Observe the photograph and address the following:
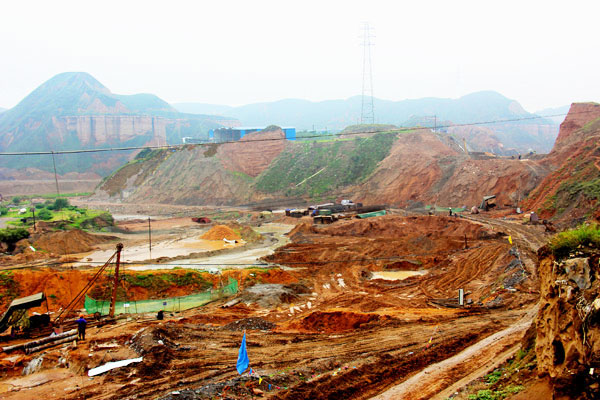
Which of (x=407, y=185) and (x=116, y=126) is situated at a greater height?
(x=116, y=126)

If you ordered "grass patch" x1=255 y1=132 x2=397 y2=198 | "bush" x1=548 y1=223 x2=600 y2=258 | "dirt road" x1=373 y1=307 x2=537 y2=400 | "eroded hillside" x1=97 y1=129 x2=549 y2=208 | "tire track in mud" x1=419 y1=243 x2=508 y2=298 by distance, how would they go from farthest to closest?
"grass patch" x1=255 y1=132 x2=397 y2=198, "eroded hillside" x1=97 y1=129 x2=549 y2=208, "tire track in mud" x1=419 y1=243 x2=508 y2=298, "dirt road" x1=373 y1=307 x2=537 y2=400, "bush" x1=548 y1=223 x2=600 y2=258

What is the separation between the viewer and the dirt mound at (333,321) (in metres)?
18.3

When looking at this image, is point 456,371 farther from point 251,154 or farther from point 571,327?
point 251,154

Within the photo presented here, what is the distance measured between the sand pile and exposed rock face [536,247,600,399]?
128ft

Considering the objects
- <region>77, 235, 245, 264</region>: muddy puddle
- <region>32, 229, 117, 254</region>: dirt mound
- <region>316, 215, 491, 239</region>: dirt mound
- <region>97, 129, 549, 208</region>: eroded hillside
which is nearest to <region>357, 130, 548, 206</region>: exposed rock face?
<region>97, 129, 549, 208</region>: eroded hillside

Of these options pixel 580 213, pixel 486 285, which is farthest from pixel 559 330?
pixel 580 213

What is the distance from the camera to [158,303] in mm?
23516

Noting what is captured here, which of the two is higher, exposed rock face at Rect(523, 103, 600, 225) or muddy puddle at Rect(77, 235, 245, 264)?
exposed rock face at Rect(523, 103, 600, 225)

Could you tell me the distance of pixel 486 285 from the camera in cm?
2395

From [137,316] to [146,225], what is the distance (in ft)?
134

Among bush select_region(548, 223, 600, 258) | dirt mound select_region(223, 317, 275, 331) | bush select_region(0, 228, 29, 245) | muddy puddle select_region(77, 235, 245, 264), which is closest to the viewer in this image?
bush select_region(548, 223, 600, 258)

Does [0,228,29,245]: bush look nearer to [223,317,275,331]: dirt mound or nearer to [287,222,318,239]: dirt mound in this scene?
[287,222,318,239]: dirt mound

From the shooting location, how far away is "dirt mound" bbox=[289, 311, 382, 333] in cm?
1828

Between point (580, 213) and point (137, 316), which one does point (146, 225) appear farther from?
point (580, 213)
